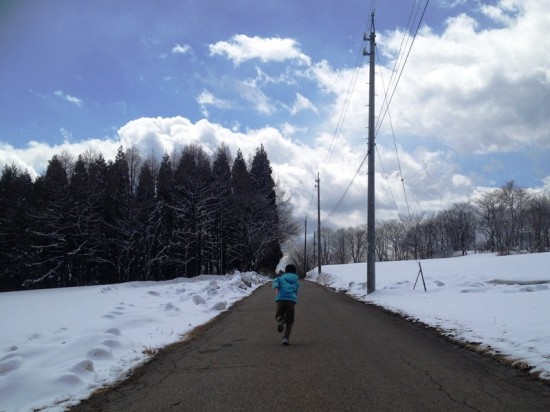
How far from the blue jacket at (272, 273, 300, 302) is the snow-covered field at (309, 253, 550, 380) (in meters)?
3.55

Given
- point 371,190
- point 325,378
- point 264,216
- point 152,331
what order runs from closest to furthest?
point 325,378
point 152,331
point 371,190
point 264,216

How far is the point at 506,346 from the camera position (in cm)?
790

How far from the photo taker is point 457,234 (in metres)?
111

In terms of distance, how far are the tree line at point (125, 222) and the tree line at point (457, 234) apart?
2101 centimetres

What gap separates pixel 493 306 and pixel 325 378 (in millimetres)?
8003

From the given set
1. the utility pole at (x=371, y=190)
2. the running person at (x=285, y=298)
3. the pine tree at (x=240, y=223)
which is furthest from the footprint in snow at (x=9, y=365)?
the pine tree at (x=240, y=223)

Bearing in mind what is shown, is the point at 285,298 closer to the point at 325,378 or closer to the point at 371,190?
the point at 325,378

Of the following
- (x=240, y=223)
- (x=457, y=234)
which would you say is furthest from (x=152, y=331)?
(x=457, y=234)

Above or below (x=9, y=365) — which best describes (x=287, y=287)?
above

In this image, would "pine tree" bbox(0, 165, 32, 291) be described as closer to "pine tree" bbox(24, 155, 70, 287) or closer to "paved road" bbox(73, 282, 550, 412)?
"pine tree" bbox(24, 155, 70, 287)

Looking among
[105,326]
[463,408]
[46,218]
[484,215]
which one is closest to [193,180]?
[46,218]

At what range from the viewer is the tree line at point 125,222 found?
46.4 metres

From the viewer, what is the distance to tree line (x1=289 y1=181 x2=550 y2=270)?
8875cm

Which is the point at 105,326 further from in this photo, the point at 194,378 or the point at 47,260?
the point at 47,260
